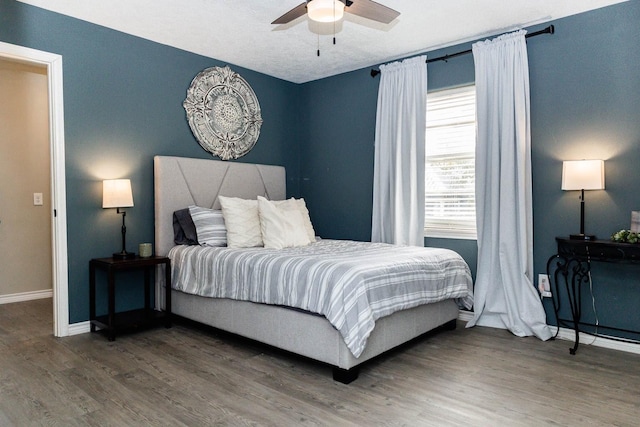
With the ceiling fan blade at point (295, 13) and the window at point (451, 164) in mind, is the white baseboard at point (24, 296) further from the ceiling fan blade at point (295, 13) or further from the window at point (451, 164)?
the window at point (451, 164)

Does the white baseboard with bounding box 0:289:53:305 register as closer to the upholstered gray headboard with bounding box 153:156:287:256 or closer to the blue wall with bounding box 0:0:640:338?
the blue wall with bounding box 0:0:640:338

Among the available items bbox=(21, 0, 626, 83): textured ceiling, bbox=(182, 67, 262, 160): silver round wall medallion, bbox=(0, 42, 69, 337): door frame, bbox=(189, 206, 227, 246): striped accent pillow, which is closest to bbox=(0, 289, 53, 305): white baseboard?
bbox=(0, 42, 69, 337): door frame

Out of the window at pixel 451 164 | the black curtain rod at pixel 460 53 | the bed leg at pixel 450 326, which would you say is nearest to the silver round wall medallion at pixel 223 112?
the black curtain rod at pixel 460 53

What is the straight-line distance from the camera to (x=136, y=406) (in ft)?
7.53

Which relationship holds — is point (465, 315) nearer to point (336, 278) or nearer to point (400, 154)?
point (400, 154)

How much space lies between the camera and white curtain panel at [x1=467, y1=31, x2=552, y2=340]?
3.62 meters

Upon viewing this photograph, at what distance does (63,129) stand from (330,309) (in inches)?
105

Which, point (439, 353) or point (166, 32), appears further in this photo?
point (166, 32)

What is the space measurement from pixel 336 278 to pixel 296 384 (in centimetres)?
68

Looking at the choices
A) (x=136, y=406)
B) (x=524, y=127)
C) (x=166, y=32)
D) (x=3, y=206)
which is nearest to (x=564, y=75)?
(x=524, y=127)

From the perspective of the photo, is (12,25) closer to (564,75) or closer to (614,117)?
(564,75)

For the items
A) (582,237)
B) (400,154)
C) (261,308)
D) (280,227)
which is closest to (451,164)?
(400,154)

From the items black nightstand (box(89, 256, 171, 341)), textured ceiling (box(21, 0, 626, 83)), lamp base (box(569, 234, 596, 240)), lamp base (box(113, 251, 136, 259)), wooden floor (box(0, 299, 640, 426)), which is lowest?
wooden floor (box(0, 299, 640, 426))

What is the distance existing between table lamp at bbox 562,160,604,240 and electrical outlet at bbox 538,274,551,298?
0.50 m
